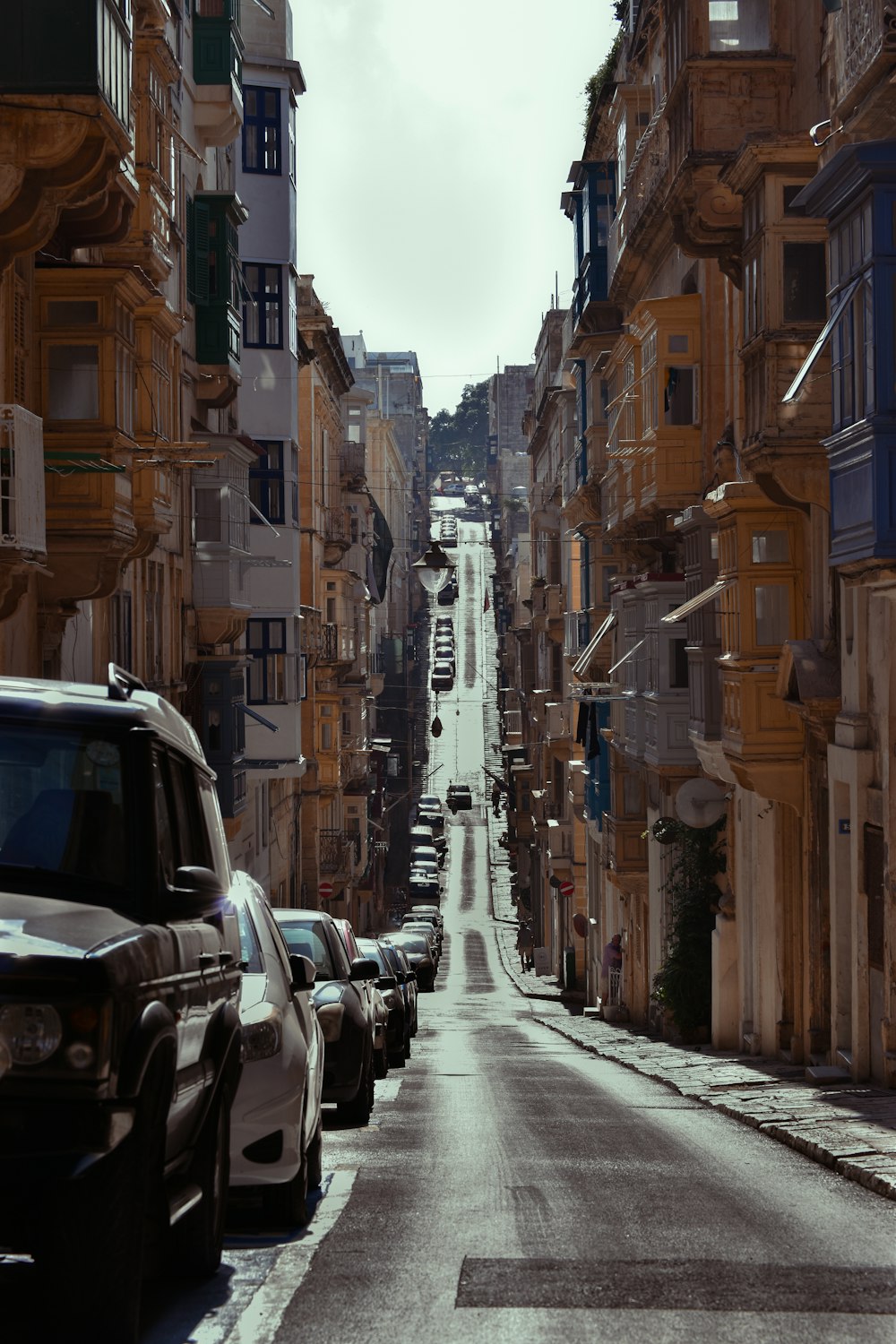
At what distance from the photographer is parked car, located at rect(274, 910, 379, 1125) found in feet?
43.2

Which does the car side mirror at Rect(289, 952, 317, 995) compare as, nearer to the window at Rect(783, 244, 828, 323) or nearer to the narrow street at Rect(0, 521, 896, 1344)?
the narrow street at Rect(0, 521, 896, 1344)

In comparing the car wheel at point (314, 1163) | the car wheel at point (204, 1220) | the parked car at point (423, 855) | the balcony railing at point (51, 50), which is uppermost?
the balcony railing at point (51, 50)

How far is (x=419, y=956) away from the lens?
159 feet

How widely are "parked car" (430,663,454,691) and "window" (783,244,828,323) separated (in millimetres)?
104274

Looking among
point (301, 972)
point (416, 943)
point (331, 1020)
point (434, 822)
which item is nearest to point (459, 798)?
point (434, 822)

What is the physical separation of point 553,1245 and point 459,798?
9653cm

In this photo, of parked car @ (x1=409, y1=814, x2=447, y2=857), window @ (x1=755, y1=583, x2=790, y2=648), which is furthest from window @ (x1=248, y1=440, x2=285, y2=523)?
parked car @ (x1=409, y1=814, x2=447, y2=857)

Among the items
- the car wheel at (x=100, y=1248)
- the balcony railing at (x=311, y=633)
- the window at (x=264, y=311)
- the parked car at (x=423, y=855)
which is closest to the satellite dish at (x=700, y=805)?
the window at (x=264, y=311)

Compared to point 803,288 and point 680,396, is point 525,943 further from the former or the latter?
point 803,288

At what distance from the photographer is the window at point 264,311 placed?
42.5 meters

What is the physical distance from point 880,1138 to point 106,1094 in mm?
7706

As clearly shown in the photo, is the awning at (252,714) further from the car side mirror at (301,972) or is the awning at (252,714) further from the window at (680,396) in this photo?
the car side mirror at (301,972)

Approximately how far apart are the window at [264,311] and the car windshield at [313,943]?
29.1m

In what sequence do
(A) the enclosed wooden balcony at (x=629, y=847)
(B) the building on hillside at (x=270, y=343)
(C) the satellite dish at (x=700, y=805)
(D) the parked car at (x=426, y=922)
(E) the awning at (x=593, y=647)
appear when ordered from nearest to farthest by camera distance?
(C) the satellite dish at (x=700, y=805), (A) the enclosed wooden balcony at (x=629, y=847), (E) the awning at (x=593, y=647), (B) the building on hillside at (x=270, y=343), (D) the parked car at (x=426, y=922)
